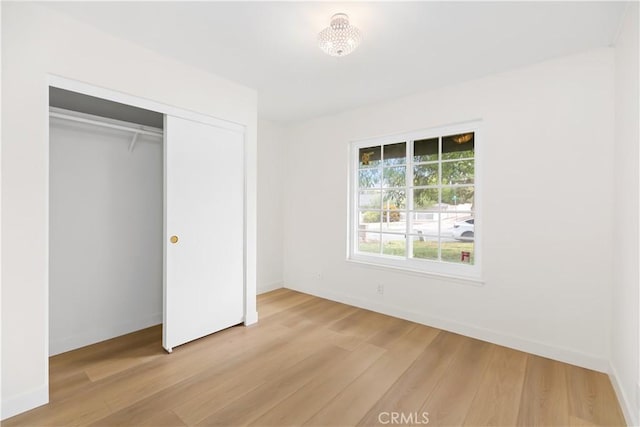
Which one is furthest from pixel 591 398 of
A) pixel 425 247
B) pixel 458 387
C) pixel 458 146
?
pixel 458 146

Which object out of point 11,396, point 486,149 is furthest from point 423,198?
point 11,396

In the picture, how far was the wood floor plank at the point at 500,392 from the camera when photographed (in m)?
1.79

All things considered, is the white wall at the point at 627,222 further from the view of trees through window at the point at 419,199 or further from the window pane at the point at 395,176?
the window pane at the point at 395,176

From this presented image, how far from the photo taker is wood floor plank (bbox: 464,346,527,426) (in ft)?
5.86

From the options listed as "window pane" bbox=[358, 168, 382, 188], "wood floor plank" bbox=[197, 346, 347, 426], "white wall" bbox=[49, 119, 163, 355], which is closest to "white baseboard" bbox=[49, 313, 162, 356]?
"white wall" bbox=[49, 119, 163, 355]

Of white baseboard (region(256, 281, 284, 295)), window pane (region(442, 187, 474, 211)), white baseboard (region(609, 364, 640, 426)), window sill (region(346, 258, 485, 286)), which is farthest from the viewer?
white baseboard (region(256, 281, 284, 295))

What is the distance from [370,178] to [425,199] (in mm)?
791

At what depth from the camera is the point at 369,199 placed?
3850 mm

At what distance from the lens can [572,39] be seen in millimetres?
2199

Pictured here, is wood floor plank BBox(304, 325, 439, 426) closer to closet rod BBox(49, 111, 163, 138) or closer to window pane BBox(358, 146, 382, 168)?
window pane BBox(358, 146, 382, 168)

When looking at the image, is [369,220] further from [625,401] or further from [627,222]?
[625,401]

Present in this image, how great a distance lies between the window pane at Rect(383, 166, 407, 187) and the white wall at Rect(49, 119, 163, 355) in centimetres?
259

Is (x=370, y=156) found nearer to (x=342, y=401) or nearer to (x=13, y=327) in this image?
(x=342, y=401)

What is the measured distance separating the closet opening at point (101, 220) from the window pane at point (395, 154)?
2483 millimetres
